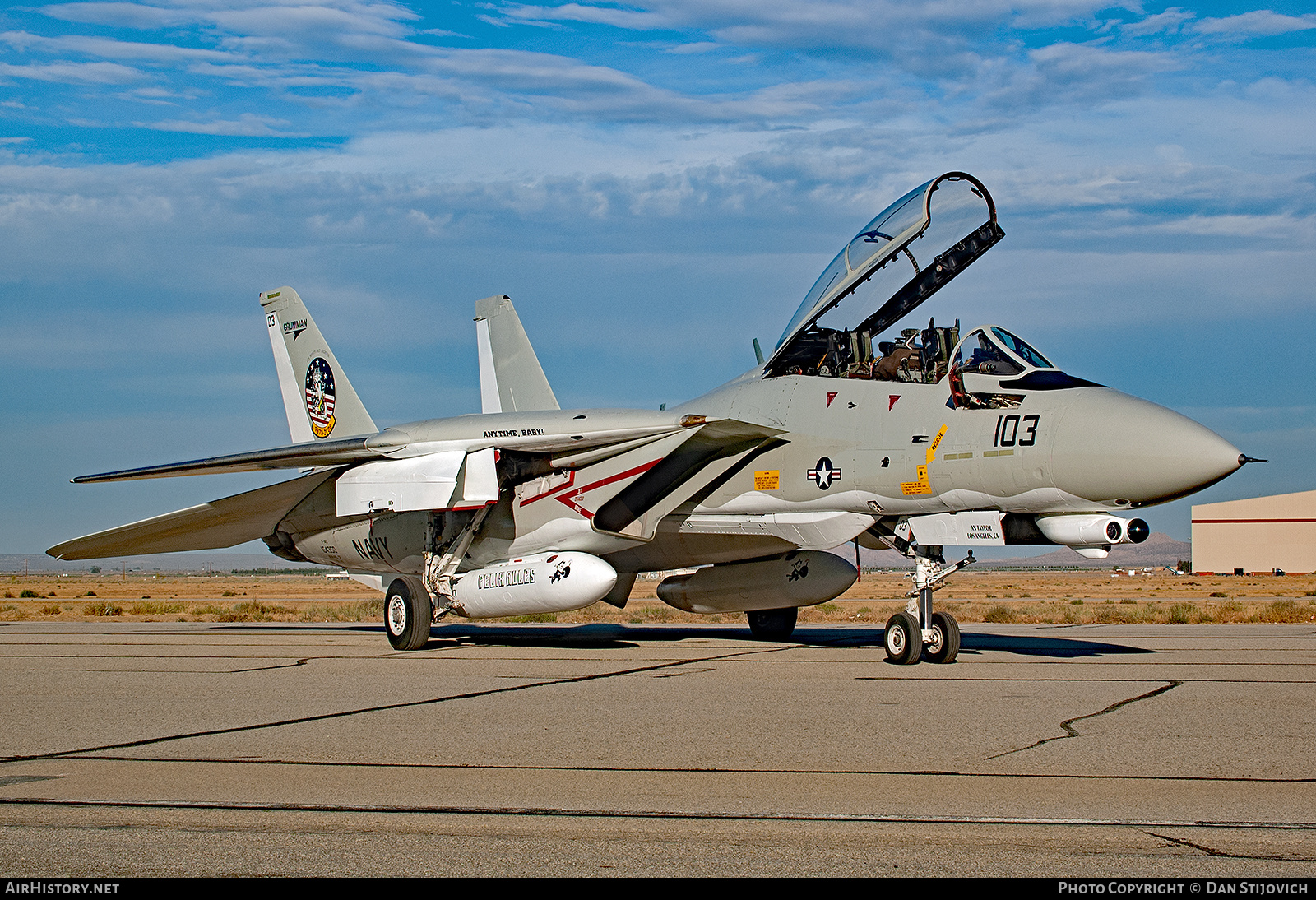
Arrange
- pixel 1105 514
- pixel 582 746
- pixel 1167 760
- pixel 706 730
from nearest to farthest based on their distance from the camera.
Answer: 1. pixel 1167 760
2. pixel 582 746
3. pixel 706 730
4. pixel 1105 514

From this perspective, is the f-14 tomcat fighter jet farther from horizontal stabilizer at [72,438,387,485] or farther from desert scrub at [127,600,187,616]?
desert scrub at [127,600,187,616]

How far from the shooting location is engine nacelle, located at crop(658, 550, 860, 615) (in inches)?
553

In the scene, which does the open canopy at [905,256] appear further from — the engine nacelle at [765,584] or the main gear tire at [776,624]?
the main gear tire at [776,624]

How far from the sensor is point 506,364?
1952 centimetres

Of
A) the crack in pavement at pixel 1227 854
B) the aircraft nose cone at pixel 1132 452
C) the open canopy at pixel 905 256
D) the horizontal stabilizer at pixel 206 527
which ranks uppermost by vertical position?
the open canopy at pixel 905 256

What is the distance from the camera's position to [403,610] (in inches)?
557

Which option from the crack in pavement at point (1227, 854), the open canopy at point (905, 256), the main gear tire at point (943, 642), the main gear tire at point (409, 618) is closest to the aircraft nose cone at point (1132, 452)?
the main gear tire at point (943, 642)

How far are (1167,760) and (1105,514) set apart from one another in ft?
15.5

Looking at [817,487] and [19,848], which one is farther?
[817,487]

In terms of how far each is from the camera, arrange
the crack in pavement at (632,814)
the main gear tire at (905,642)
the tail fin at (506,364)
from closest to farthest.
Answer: the crack in pavement at (632,814) → the main gear tire at (905,642) → the tail fin at (506,364)

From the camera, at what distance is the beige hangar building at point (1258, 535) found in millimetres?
71500

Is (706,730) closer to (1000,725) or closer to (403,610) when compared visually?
(1000,725)

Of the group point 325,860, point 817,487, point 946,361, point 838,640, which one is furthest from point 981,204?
point 325,860

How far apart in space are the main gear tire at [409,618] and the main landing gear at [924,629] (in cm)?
572
